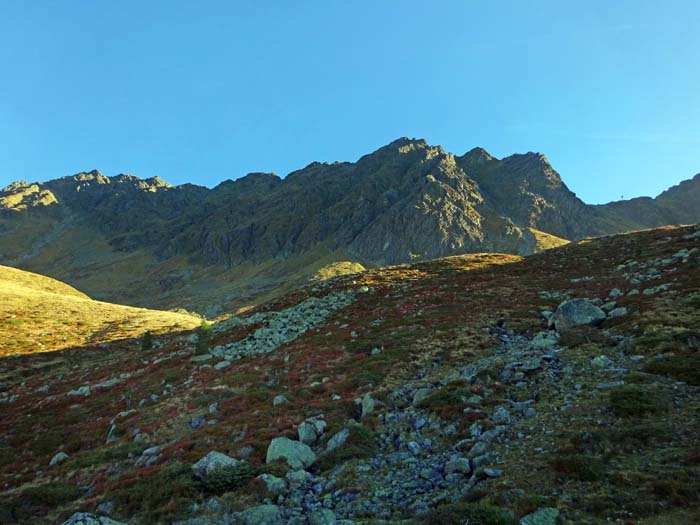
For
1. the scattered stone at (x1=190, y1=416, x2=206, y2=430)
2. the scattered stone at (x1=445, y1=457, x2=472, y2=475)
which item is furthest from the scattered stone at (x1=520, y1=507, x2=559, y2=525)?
the scattered stone at (x1=190, y1=416, x2=206, y2=430)

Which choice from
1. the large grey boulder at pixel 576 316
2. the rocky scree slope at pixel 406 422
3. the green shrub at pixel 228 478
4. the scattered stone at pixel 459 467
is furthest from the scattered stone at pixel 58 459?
the large grey boulder at pixel 576 316

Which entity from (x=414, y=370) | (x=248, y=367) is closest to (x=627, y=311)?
(x=414, y=370)

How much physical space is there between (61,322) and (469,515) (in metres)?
82.0

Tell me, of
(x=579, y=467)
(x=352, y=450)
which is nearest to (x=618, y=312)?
(x=579, y=467)

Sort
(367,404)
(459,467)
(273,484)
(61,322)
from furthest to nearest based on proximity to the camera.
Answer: (61,322) < (367,404) < (273,484) < (459,467)

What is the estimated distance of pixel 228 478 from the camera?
1390 cm

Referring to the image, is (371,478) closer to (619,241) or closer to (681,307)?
(681,307)

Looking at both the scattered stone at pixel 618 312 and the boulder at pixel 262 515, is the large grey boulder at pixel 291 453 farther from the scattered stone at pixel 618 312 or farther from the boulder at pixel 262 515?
the scattered stone at pixel 618 312

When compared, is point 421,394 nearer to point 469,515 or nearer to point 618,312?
point 469,515

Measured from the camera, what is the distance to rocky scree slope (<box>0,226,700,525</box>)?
10797mm

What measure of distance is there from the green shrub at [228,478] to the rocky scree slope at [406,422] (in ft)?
0.27

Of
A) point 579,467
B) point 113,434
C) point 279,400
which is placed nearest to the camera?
point 579,467

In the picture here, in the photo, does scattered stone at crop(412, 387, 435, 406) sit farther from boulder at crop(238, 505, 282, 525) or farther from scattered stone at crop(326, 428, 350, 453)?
boulder at crop(238, 505, 282, 525)

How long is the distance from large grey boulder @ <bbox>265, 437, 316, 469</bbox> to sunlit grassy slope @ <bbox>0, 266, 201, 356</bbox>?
5481 cm
